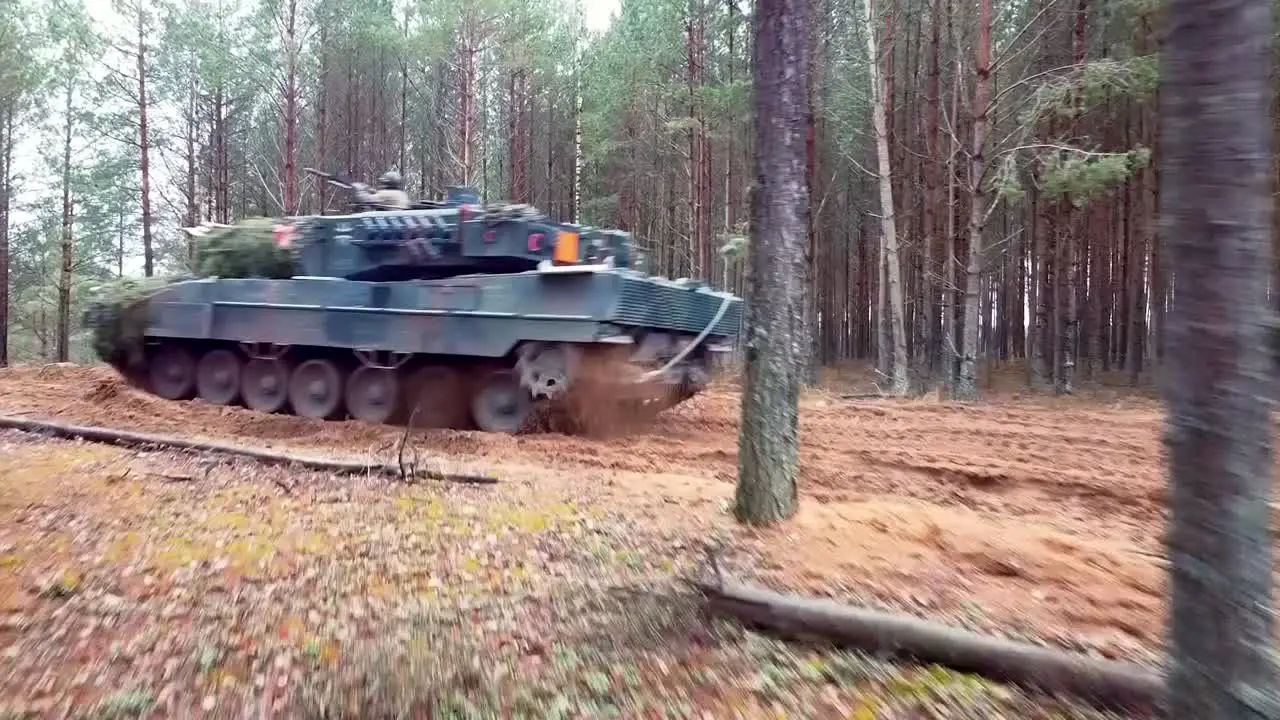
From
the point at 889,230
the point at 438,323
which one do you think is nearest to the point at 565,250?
the point at 438,323

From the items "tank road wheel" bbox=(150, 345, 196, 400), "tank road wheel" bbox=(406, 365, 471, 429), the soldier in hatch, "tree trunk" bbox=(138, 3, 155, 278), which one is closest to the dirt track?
"tank road wheel" bbox=(150, 345, 196, 400)

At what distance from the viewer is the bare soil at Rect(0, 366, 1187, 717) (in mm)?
3879

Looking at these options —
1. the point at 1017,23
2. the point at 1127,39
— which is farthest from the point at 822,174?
the point at 1127,39

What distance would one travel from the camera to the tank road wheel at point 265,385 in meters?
11.7

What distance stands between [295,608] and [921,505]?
3.93 metres

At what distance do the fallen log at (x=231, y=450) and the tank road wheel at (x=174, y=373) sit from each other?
9.26 feet

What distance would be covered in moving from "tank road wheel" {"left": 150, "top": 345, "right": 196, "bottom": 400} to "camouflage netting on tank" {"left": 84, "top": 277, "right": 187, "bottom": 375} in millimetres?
295

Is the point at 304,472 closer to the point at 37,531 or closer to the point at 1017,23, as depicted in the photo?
the point at 37,531

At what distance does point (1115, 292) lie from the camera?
2541cm

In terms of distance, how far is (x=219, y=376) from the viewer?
12.4m

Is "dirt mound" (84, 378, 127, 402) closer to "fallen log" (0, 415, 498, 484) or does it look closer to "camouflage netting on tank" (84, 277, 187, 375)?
"camouflage netting on tank" (84, 277, 187, 375)

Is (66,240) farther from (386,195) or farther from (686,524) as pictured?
(686,524)

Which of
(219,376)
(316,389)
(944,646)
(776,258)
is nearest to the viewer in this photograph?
(944,646)

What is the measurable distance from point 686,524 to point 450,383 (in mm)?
5829
